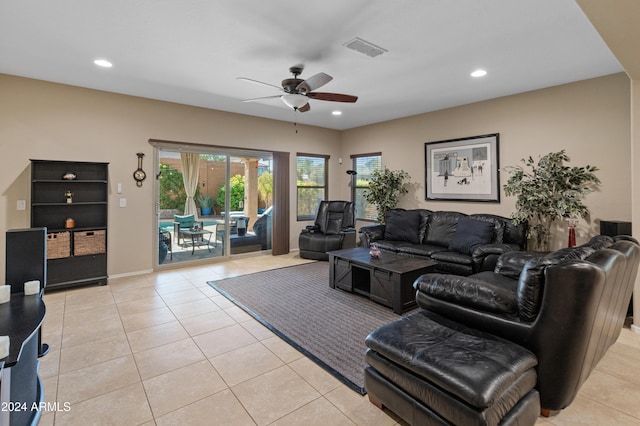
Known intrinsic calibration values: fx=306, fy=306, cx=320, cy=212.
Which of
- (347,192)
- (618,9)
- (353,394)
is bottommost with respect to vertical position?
(353,394)

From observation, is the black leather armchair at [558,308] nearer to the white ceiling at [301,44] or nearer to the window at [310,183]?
the white ceiling at [301,44]

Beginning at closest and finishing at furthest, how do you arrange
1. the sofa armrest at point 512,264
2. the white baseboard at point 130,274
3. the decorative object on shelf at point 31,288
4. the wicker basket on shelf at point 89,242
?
the decorative object on shelf at point 31,288 < the sofa armrest at point 512,264 < the wicker basket on shelf at point 89,242 < the white baseboard at point 130,274

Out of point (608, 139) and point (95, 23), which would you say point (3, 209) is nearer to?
point (95, 23)

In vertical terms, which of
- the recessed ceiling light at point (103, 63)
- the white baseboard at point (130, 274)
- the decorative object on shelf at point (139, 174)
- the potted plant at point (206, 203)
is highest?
the recessed ceiling light at point (103, 63)

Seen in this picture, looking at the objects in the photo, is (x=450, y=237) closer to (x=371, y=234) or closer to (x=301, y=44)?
(x=371, y=234)

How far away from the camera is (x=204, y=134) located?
224 inches

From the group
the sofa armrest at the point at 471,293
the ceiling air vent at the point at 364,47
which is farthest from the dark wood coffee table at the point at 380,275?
the ceiling air vent at the point at 364,47

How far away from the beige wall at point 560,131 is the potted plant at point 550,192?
0.20m

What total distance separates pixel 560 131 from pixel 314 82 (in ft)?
11.7

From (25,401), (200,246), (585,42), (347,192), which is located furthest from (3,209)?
(585,42)

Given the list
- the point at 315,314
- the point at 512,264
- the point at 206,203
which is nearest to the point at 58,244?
the point at 206,203

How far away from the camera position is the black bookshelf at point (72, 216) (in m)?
4.21

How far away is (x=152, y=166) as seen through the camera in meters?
5.19

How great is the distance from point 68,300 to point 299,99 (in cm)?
391
